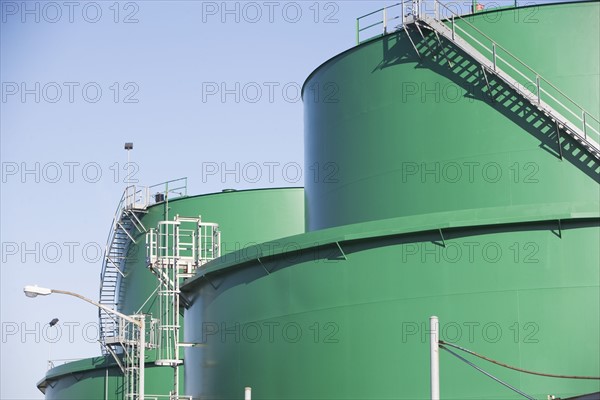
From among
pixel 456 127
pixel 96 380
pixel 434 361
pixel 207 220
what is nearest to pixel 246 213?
pixel 207 220

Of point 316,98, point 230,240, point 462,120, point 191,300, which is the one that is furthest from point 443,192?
point 230,240

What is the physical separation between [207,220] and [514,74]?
20.8 metres

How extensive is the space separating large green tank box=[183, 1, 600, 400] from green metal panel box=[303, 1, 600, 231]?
0.03 metres

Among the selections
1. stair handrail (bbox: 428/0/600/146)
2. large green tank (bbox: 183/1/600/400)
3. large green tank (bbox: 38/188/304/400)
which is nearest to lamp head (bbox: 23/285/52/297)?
large green tank (bbox: 183/1/600/400)

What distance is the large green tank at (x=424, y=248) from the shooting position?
2288 cm

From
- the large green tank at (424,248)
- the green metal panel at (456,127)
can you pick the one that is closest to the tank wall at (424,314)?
the large green tank at (424,248)

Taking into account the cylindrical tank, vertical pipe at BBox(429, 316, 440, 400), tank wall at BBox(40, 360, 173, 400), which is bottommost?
tank wall at BBox(40, 360, 173, 400)

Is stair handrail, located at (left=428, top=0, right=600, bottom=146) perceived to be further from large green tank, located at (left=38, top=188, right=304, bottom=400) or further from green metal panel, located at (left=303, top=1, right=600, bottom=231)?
large green tank, located at (left=38, top=188, right=304, bottom=400)

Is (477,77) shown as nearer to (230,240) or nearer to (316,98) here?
(316,98)

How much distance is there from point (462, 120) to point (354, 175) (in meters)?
3.20

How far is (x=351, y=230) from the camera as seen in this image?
25.0m

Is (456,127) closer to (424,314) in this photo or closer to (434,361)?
(424,314)

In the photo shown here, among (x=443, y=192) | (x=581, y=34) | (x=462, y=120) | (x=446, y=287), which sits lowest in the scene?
(x=446, y=287)

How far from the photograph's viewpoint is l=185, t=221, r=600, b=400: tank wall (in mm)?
22672
